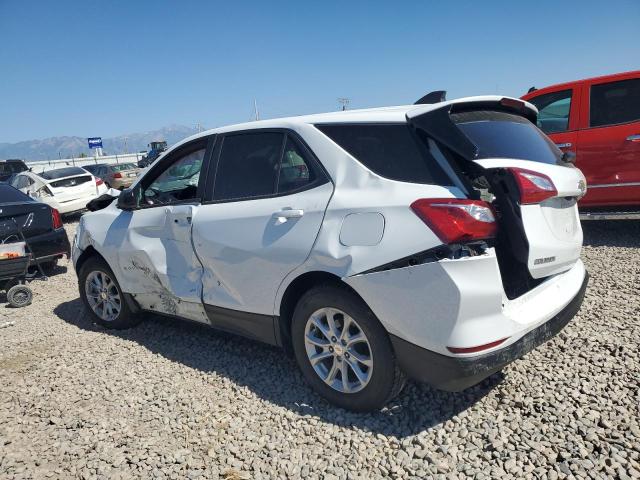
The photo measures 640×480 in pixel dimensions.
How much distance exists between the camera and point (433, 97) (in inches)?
115

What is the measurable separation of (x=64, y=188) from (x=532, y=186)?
523 inches

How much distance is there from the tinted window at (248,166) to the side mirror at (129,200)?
103cm

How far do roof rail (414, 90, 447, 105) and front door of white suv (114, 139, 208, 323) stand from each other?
1682 mm

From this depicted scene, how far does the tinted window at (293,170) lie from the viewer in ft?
9.23

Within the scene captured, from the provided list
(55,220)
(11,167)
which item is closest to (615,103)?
(55,220)

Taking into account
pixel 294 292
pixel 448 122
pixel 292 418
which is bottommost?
pixel 292 418

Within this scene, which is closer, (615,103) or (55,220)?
(615,103)

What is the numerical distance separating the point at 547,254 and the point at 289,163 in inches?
63.2

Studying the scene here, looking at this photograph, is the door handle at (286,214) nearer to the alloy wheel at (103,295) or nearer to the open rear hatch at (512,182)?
the open rear hatch at (512,182)

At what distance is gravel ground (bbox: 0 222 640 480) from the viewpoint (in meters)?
2.33

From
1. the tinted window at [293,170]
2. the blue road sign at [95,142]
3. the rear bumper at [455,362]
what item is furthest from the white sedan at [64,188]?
the blue road sign at [95,142]

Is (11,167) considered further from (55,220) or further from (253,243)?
(253,243)

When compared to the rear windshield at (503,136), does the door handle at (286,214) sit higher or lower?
lower

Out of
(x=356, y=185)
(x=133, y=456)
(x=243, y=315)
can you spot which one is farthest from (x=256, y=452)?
(x=356, y=185)
